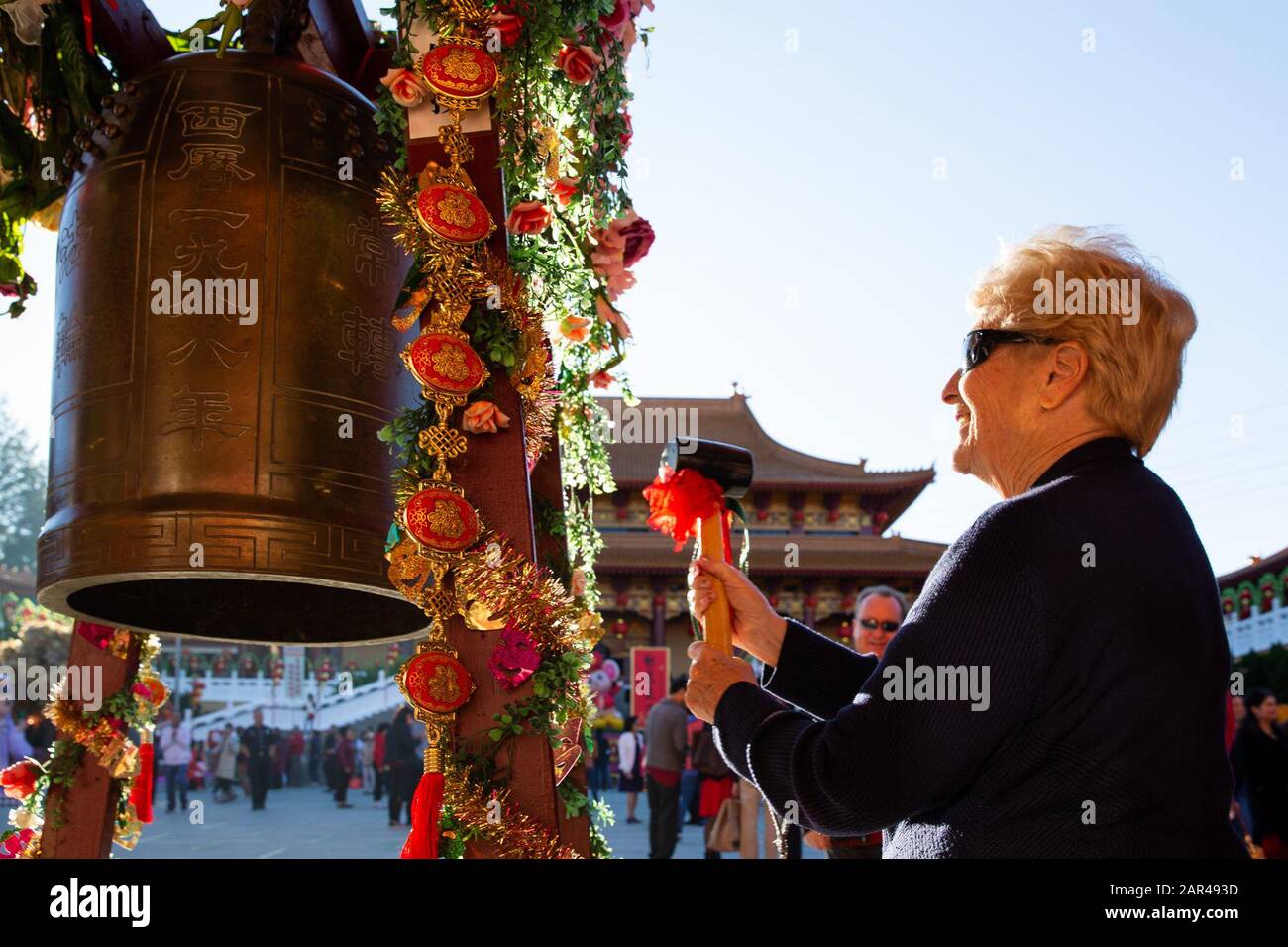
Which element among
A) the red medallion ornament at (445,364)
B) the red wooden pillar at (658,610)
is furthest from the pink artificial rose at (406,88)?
the red wooden pillar at (658,610)

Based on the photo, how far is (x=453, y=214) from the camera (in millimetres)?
2023

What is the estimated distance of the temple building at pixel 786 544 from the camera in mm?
24703

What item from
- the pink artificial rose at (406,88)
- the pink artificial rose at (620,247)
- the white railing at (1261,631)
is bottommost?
the white railing at (1261,631)

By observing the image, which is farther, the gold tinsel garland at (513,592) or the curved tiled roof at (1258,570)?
the curved tiled roof at (1258,570)

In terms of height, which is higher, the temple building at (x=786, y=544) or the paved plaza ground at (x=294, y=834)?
the temple building at (x=786, y=544)

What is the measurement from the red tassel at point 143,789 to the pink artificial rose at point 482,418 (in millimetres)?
1859

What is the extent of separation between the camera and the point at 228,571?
2213mm

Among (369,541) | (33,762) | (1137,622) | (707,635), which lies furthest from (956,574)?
(33,762)

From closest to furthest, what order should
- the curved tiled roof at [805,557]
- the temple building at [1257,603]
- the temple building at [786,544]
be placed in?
the temple building at [1257,603] → the curved tiled roof at [805,557] → the temple building at [786,544]

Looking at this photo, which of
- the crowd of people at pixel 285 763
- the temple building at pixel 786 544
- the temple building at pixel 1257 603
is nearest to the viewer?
the crowd of people at pixel 285 763

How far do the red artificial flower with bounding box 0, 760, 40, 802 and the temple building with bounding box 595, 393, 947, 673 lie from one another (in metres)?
20.5

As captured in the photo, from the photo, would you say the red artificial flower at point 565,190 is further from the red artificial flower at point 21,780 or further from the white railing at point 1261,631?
the white railing at point 1261,631

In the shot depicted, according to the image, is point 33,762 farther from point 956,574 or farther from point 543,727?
point 956,574

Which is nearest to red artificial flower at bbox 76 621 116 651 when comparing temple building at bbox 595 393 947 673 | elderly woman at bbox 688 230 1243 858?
elderly woman at bbox 688 230 1243 858
